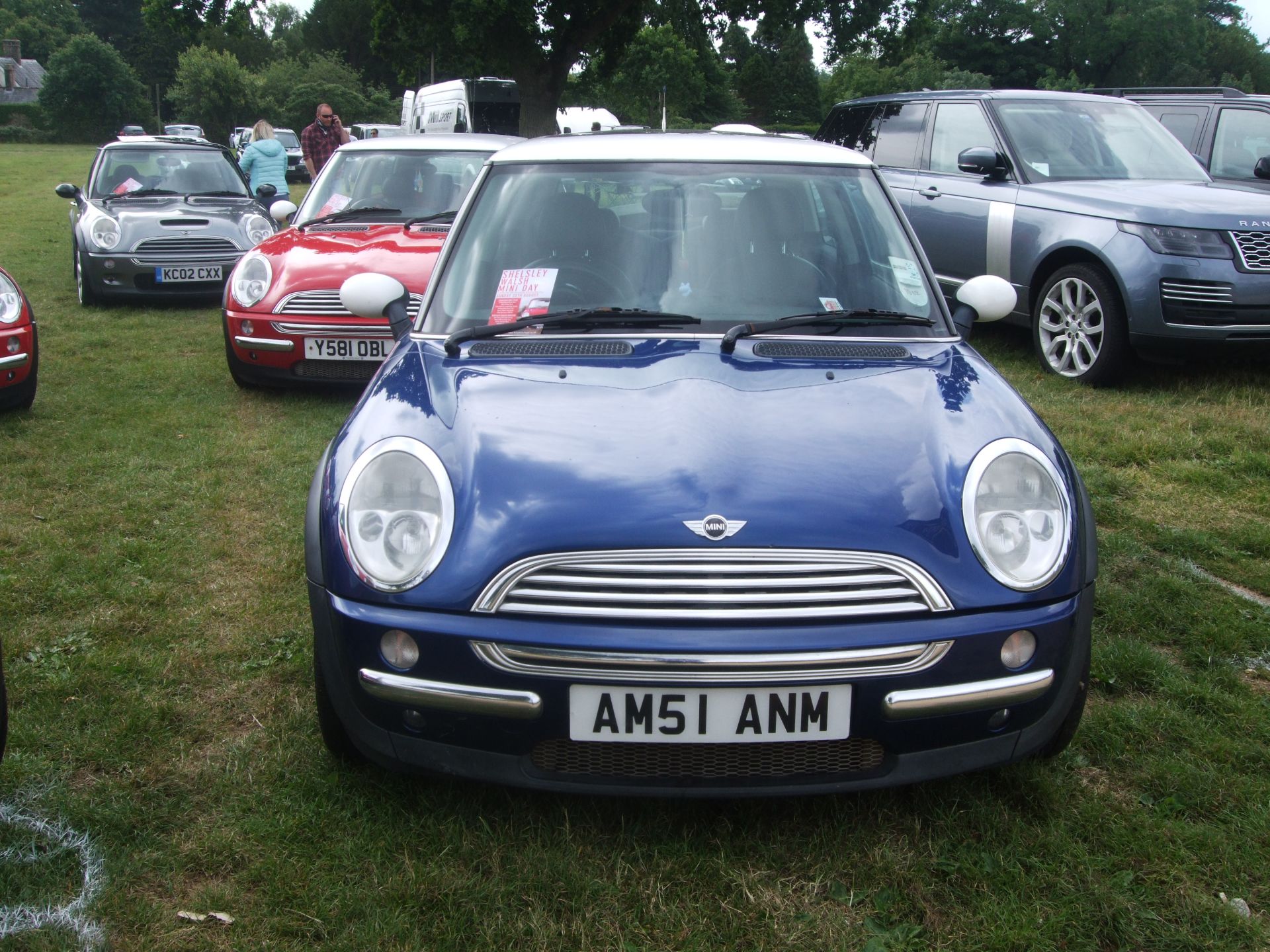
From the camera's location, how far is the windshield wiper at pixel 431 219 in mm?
7027

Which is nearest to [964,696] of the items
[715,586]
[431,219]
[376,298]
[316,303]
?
[715,586]

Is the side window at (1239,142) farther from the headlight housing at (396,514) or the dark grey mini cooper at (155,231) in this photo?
the headlight housing at (396,514)

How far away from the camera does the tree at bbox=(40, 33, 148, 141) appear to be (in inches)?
2557

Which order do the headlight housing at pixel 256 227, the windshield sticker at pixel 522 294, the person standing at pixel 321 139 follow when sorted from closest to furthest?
1. the windshield sticker at pixel 522 294
2. the headlight housing at pixel 256 227
3. the person standing at pixel 321 139

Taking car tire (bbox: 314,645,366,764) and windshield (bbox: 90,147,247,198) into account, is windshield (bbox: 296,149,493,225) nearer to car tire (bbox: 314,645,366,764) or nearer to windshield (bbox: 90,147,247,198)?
windshield (bbox: 90,147,247,198)

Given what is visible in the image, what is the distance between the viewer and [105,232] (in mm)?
9516

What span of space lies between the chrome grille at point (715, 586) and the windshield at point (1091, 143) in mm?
5820

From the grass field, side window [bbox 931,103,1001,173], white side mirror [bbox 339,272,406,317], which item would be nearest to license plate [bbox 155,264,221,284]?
the grass field

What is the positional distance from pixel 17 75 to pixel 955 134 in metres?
103

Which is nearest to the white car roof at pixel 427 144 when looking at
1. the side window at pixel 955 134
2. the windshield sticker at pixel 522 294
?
the side window at pixel 955 134

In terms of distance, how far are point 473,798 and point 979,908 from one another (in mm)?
1123

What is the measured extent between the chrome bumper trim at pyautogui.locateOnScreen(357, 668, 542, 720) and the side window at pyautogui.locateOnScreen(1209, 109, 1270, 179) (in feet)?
27.9

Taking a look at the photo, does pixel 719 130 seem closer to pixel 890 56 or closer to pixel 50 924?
pixel 50 924

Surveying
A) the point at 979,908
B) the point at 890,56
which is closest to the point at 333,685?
the point at 979,908
